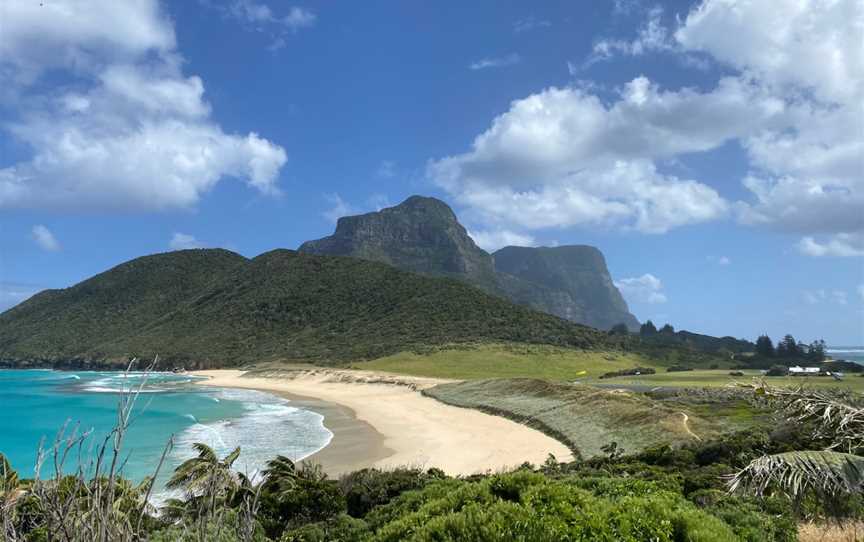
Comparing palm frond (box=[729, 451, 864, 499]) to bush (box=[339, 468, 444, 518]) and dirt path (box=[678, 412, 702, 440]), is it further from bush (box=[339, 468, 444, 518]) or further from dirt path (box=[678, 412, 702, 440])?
dirt path (box=[678, 412, 702, 440])

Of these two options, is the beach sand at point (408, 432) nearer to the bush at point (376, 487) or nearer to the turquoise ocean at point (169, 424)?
the turquoise ocean at point (169, 424)

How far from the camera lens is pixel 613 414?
3081 centimetres

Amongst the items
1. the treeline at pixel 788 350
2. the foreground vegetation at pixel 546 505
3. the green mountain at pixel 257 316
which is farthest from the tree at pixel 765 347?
the foreground vegetation at pixel 546 505

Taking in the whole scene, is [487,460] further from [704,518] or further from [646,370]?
[646,370]

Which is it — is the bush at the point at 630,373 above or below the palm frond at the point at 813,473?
below

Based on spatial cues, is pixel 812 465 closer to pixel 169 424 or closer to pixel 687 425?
pixel 687 425

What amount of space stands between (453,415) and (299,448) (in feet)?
47.7

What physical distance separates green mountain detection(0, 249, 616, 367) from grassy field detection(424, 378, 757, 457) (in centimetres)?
4467

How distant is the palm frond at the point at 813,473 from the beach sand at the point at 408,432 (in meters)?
15.7

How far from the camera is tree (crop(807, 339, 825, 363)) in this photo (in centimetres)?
8516

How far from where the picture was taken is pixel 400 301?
112125 millimetres

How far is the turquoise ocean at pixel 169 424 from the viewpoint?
29.6 m

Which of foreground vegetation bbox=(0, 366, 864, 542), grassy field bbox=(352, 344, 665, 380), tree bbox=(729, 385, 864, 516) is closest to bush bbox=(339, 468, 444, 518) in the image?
foreground vegetation bbox=(0, 366, 864, 542)

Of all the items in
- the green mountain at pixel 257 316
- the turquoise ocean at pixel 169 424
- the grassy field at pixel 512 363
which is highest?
the green mountain at pixel 257 316
